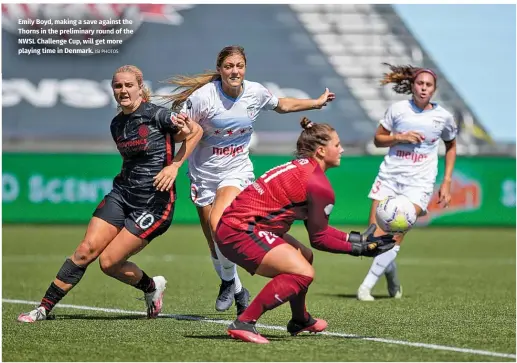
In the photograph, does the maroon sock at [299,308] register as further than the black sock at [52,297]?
No

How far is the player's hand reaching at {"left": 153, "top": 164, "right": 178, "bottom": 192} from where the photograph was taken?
7582mm

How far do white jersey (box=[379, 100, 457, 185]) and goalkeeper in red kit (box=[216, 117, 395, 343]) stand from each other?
335 cm

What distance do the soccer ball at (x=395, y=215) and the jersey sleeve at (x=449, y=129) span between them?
2.55 m

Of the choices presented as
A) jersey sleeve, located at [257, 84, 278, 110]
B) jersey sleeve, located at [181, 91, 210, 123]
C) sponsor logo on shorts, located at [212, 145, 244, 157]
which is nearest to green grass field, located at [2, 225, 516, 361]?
sponsor logo on shorts, located at [212, 145, 244, 157]

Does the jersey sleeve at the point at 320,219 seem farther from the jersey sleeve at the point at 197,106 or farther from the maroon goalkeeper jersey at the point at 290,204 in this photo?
the jersey sleeve at the point at 197,106

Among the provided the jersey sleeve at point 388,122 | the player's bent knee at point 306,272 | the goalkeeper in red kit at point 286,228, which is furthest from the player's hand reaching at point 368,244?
the jersey sleeve at point 388,122

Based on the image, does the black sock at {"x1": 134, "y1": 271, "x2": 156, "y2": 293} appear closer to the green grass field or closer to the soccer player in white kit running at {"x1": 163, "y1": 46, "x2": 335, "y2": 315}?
the green grass field

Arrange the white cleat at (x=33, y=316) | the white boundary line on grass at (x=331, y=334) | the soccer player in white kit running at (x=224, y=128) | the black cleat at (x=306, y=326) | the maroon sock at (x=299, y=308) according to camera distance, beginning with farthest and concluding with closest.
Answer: the soccer player in white kit running at (x=224, y=128) → the white cleat at (x=33, y=316) → the black cleat at (x=306, y=326) → the maroon sock at (x=299, y=308) → the white boundary line on grass at (x=331, y=334)

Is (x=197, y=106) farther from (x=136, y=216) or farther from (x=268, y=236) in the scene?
(x=268, y=236)

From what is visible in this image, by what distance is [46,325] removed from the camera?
7379 millimetres

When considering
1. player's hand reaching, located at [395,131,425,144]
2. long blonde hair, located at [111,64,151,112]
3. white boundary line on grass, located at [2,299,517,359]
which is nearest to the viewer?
white boundary line on grass, located at [2,299,517,359]

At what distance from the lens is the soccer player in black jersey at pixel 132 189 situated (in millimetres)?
7638

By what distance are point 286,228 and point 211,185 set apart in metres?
1.72

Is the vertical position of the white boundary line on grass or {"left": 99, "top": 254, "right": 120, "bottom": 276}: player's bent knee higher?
{"left": 99, "top": 254, "right": 120, "bottom": 276}: player's bent knee
